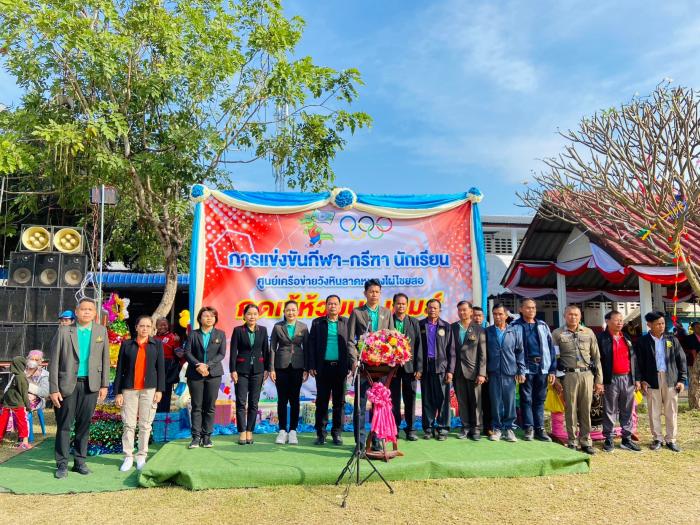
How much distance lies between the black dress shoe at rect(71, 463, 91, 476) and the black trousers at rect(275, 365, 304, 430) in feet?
5.65

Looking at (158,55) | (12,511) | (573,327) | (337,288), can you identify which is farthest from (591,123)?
(12,511)

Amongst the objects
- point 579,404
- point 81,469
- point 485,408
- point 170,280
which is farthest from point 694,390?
point 170,280

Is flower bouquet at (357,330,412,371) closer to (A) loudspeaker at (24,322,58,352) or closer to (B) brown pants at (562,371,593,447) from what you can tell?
(B) brown pants at (562,371,593,447)

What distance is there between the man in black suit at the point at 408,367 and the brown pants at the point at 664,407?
8.38 ft

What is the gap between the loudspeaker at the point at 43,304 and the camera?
715 centimetres

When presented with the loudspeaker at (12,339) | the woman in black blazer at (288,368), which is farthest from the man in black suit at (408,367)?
the loudspeaker at (12,339)

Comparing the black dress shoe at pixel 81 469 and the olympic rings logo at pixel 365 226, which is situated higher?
the olympic rings logo at pixel 365 226

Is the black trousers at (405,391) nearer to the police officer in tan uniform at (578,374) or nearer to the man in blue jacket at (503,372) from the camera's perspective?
the man in blue jacket at (503,372)

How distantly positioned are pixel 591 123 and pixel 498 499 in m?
6.17

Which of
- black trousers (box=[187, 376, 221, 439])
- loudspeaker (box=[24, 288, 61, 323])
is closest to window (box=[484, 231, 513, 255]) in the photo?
loudspeaker (box=[24, 288, 61, 323])

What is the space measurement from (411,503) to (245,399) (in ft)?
6.73

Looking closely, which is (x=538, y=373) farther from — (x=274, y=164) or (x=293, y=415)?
(x=274, y=164)

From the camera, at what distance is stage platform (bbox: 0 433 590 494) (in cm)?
411

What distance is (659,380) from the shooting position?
18.0ft
